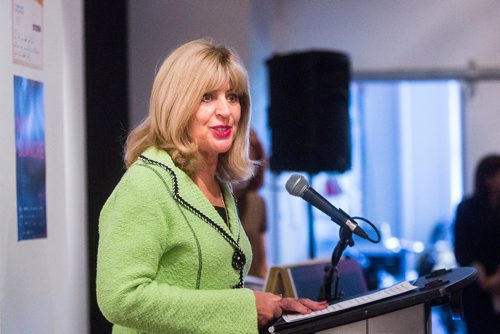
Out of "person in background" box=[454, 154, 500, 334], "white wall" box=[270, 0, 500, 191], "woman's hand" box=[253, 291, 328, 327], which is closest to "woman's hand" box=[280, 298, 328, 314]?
"woman's hand" box=[253, 291, 328, 327]

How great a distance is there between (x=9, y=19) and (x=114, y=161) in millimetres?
1334

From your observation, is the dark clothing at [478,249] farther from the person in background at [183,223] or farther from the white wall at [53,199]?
the person in background at [183,223]

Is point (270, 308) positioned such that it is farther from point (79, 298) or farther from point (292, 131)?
point (292, 131)

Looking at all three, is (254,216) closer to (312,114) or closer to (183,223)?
(312,114)

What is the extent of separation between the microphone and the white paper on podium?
217mm

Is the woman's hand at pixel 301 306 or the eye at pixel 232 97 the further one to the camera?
the eye at pixel 232 97

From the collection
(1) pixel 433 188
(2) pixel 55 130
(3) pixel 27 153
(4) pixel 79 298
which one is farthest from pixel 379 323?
(1) pixel 433 188

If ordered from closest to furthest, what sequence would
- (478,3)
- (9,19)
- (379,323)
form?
(379,323) < (9,19) < (478,3)

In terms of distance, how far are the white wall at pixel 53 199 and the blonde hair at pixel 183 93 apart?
660 mm

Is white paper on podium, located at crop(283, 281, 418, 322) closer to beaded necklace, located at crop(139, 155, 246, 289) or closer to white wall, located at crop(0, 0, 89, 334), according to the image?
beaded necklace, located at crop(139, 155, 246, 289)

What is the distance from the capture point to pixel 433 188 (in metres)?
8.44

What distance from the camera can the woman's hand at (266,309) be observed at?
5.13 ft

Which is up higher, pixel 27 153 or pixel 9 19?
pixel 9 19

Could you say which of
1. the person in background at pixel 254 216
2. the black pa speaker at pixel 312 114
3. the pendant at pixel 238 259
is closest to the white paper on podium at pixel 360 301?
the pendant at pixel 238 259
